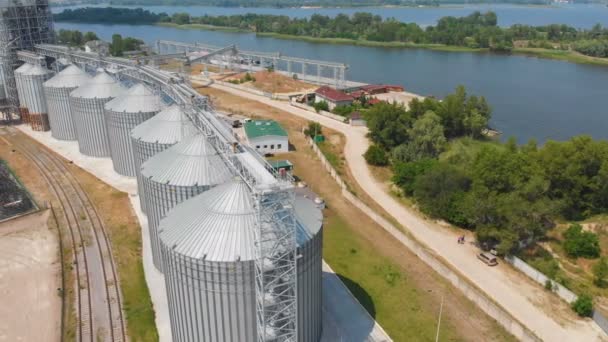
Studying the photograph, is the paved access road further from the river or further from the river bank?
the river bank

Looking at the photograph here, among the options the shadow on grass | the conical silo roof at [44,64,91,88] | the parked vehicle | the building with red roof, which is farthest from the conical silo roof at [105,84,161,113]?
the building with red roof

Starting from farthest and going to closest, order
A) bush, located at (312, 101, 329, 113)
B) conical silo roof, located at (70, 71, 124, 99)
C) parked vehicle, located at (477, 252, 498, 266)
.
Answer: bush, located at (312, 101, 329, 113) → conical silo roof, located at (70, 71, 124, 99) → parked vehicle, located at (477, 252, 498, 266)

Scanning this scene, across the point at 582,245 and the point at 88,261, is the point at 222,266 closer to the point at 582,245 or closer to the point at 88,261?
the point at 88,261

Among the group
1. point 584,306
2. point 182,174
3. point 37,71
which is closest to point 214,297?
Result: point 182,174

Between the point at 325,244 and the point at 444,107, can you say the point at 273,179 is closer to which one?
the point at 325,244

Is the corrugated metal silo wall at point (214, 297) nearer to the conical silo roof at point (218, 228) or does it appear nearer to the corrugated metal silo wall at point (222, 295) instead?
the corrugated metal silo wall at point (222, 295)

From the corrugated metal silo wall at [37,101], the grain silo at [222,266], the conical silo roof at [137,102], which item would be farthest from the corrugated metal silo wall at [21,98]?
the grain silo at [222,266]
